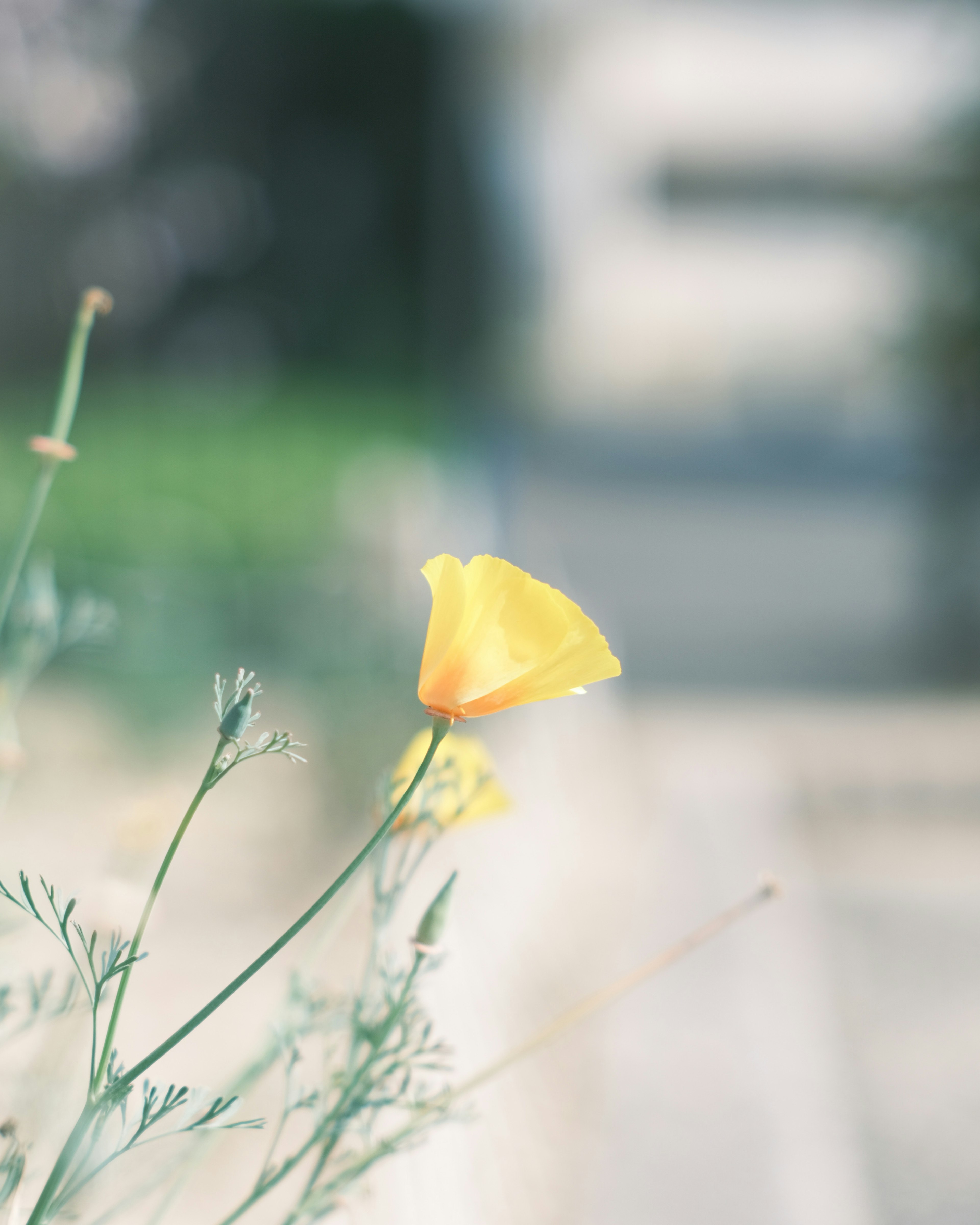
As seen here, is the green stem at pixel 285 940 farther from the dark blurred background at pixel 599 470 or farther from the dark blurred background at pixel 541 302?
the dark blurred background at pixel 541 302

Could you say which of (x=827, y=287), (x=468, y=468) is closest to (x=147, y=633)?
(x=468, y=468)

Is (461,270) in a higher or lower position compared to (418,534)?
higher

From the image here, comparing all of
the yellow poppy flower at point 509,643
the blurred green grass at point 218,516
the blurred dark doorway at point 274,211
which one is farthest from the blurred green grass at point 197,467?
the yellow poppy flower at point 509,643

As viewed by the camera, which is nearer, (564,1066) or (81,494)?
(564,1066)

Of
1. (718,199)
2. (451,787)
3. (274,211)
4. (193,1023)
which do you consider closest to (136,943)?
(193,1023)

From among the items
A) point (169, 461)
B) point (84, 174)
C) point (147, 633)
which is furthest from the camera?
point (84, 174)

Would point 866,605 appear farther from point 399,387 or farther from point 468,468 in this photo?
point 399,387

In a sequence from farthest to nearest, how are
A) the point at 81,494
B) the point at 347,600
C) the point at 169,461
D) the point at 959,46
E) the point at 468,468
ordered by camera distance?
the point at 468,468
the point at 169,461
the point at 81,494
the point at 959,46
the point at 347,600

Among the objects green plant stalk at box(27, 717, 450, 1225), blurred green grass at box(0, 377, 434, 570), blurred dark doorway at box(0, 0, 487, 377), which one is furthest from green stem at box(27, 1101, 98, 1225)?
blurred dark doorway at box(0, 0, 487, 377)
